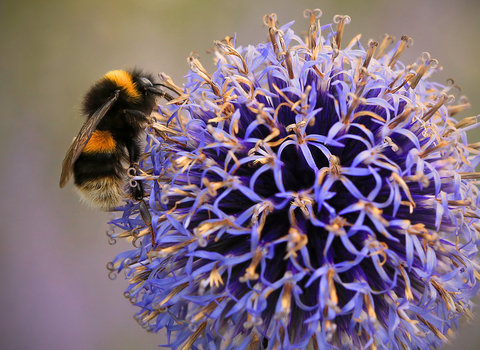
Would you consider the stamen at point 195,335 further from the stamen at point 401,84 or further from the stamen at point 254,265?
the stamen at point 401,84

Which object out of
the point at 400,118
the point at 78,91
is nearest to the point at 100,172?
the point at 400,118

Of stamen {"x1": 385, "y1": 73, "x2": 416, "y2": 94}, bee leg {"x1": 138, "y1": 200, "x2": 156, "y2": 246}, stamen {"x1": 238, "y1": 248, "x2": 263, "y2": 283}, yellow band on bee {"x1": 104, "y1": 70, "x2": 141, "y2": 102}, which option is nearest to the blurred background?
yellow band on bee {"x1": 104, "y1": 70, "x2": 141, "y2": 102}

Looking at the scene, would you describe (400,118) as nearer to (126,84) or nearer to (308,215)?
(308,215)

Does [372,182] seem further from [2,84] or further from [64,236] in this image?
[2,84]

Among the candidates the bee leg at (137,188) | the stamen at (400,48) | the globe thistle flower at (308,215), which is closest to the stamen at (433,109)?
the globe thistle flower at (308,215)

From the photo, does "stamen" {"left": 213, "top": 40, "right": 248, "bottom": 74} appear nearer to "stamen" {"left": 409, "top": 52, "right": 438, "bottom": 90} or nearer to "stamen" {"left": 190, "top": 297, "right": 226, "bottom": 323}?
"stamen" {"left": 409, "top": 52, "right": 438, "bottom": 90}
